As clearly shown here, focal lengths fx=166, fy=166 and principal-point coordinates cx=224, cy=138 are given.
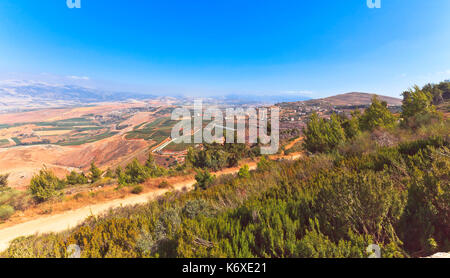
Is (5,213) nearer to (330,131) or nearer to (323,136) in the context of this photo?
(323,136)

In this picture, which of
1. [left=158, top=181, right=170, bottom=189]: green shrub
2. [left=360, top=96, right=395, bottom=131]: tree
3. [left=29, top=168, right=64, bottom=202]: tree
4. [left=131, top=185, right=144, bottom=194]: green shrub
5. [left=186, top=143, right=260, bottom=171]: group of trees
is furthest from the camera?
[left=186, top=143, right=260, bottom=171]: group of trees

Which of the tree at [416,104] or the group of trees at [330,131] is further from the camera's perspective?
the tree at [416,104]

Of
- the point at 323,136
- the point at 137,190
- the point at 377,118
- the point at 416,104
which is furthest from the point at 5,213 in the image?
the point at 416,104

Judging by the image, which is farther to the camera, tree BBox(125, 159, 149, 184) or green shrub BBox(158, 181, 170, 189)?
tree BBox(125, 159, 149, 184)

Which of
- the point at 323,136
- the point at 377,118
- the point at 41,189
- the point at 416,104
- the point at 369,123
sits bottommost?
the point at 41,189

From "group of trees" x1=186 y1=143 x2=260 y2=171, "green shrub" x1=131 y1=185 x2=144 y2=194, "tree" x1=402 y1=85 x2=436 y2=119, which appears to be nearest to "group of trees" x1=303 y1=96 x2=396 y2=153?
"tree" x1=402 y1=85 x2=436 y2=119

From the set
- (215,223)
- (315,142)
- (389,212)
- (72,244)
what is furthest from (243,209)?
(315,142)

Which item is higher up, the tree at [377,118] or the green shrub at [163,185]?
the tree at [377,118]

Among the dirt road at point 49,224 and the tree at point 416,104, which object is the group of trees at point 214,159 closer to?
the dirt road at point 49,224

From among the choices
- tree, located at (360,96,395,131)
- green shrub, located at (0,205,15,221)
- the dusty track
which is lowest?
the dusty track

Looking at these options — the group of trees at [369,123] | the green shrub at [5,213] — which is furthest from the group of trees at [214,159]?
the green shrub at [5,213]

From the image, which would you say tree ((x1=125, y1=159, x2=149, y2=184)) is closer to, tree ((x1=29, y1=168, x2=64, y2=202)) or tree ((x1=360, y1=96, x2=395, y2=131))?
tree ((x1=29, y1=168, x2=64, y2=202))
